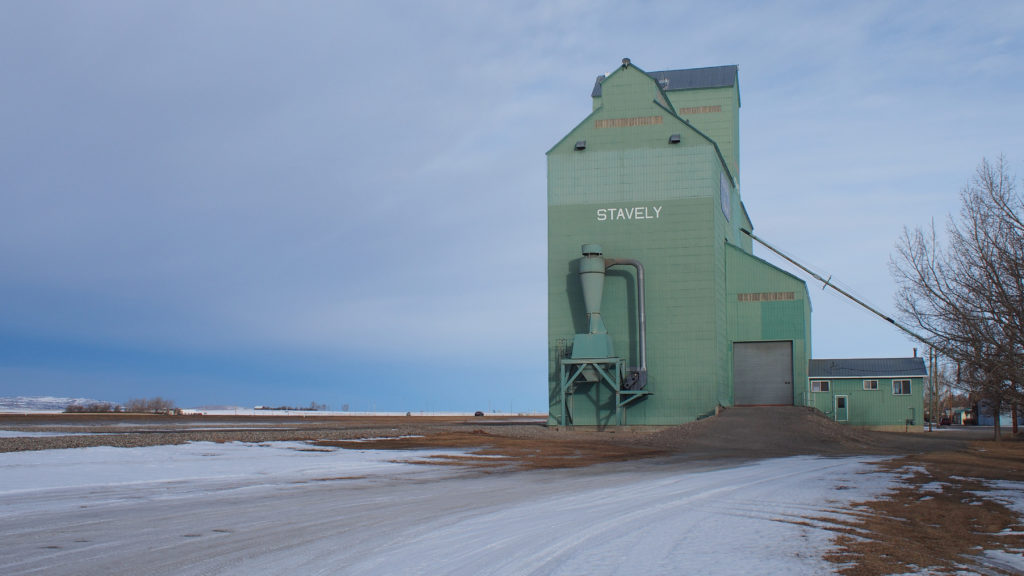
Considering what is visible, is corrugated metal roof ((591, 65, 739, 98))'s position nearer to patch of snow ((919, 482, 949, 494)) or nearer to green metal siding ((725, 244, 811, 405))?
green metal siding ((725, 244, 811, 405))

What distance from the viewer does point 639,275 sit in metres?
43.9

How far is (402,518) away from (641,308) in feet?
111

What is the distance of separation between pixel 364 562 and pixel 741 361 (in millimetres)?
44530

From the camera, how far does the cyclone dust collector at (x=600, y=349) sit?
43.2 m

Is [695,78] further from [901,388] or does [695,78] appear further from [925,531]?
[925,531]

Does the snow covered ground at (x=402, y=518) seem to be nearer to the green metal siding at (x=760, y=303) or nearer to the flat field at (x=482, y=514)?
the flat field at (x=482, y=514)

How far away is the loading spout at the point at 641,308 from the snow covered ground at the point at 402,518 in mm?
23625

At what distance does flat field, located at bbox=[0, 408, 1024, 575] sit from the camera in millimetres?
7953

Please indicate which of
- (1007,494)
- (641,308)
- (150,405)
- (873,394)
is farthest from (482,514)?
(150,405)

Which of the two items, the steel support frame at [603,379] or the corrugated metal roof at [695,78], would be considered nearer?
the steel support frame at [603,379]

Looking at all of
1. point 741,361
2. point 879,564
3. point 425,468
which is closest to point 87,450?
point 425,468

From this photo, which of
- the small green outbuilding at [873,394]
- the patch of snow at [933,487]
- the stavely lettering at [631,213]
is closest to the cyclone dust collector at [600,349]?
the stavely lettering at [631,213]

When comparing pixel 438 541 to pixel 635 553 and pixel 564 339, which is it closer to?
pixel 635 553

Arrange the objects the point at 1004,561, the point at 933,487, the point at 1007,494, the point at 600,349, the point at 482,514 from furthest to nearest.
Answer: the point at 600,349
the point at 933,487
the point at 1007,494
the point at 482,514
the point at 1004,561
